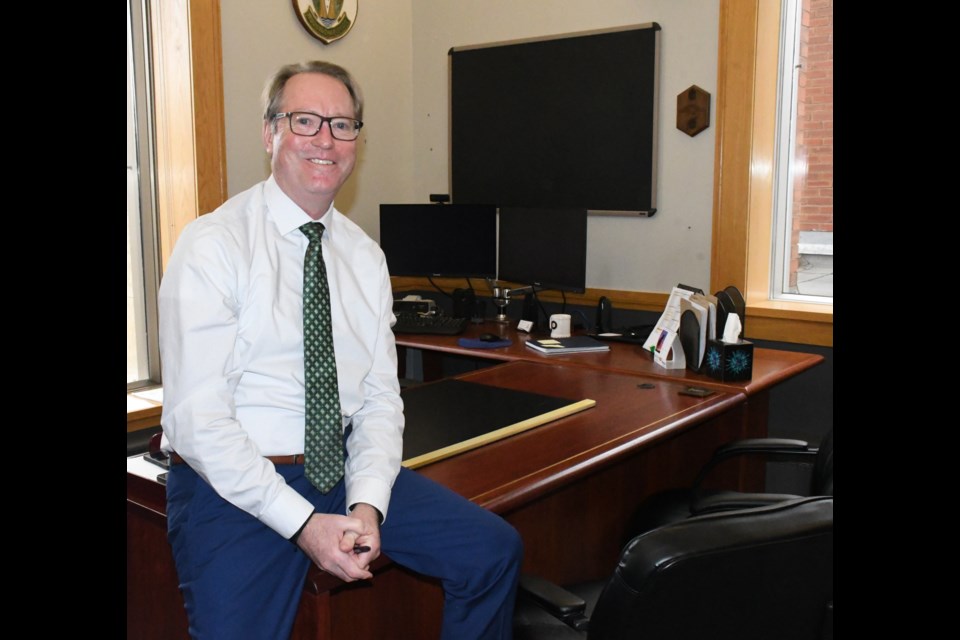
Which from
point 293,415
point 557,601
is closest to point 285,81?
point 293,415

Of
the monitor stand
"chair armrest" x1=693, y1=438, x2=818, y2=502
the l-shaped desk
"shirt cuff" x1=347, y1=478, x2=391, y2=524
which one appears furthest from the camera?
the monitor stand

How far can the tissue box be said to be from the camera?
104 inches

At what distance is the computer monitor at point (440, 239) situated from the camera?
3789 mm

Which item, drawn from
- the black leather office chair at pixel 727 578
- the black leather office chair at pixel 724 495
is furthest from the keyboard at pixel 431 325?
the black leather office chair at pixel 727 578

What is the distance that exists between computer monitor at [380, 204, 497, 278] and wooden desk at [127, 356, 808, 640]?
0.97 meters

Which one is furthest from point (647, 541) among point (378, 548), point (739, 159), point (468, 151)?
point (468, 151)

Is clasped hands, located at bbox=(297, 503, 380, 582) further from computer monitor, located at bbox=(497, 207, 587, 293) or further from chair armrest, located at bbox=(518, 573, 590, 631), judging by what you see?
computer monitor, located at bbox=(497, 207, 587, 293)

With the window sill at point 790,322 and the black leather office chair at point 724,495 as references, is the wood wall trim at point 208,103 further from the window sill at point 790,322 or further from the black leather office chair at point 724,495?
the window sill at point 790,322

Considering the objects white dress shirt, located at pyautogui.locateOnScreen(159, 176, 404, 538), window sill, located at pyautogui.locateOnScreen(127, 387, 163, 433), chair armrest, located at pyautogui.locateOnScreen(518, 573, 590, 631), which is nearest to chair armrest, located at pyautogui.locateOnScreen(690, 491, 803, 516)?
chair armrest, located at pyautogui.locateOnScreen(518, 573, 590, 631)

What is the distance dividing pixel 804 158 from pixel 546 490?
2.42 meters

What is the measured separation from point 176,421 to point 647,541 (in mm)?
859

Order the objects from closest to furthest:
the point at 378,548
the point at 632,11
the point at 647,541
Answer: the point at 647,541 → the point at 378,548 → the point at 632,11

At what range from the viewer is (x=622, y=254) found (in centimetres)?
385
